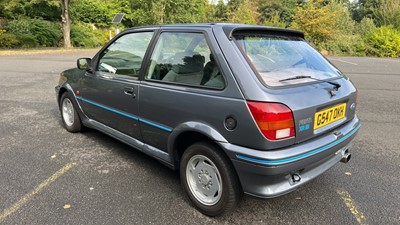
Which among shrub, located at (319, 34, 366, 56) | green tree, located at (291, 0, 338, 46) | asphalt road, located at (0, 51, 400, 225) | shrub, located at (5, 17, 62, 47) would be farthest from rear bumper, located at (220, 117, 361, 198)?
shrub, located at (319, 34, 366, 56)

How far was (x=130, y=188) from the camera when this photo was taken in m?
3.08

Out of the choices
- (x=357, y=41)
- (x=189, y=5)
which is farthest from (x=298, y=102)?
(x=189, y=5)

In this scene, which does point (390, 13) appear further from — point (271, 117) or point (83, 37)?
point (271, 117)

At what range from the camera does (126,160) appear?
3.73 metres

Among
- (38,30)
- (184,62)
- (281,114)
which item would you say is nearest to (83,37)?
(38,30)

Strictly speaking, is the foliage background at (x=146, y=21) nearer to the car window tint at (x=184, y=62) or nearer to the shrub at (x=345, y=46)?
the shrub at (x=345, y=46)

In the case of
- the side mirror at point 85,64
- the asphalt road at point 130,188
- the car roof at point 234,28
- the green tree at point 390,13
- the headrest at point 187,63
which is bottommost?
the asphalt road at point 130,188

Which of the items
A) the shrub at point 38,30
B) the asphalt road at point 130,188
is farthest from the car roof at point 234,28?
the shrub at point 38,30

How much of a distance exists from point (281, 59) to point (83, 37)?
27.3m

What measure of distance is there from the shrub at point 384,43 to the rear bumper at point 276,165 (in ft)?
94.1

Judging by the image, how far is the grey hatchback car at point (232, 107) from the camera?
88.8 inches

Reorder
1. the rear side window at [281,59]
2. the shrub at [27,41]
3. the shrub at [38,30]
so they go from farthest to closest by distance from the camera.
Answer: the shrub at [38,30]
the shrub at [27,41]
the rear side window at [281,59]

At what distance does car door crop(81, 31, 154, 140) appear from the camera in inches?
128

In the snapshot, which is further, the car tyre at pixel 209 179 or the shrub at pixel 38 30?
the shrub at pixel 38 30
